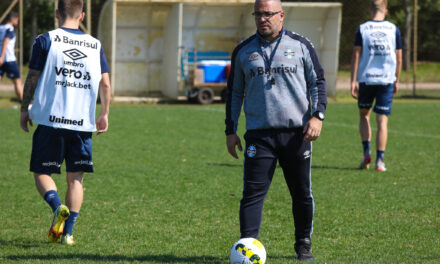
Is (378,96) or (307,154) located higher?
(378,96)

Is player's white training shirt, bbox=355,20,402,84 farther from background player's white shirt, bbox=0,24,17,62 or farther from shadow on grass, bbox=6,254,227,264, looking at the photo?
background player's white shirt, bbox=0,24,17,62

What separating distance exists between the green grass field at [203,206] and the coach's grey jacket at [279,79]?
3.43ft

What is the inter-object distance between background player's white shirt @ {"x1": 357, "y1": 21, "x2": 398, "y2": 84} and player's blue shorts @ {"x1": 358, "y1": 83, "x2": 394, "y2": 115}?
86mm

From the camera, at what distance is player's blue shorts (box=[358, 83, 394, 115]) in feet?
30.8

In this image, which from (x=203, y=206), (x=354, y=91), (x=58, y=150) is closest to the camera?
(x=58, y=150)

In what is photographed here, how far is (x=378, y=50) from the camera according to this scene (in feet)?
31.0

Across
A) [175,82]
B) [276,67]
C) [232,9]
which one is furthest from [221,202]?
[232,9]

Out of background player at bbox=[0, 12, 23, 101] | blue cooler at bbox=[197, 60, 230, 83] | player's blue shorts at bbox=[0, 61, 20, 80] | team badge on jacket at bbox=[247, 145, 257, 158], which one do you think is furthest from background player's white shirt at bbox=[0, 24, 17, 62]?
team badge on jacket at bbox=[247, 145, 257, 158]

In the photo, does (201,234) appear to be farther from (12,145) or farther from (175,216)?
(12,145)

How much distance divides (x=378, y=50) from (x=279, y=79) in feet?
16.7

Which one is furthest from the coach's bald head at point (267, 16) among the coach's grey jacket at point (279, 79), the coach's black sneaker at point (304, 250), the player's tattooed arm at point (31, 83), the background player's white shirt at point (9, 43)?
the background player's white shirt at point (9, 43)

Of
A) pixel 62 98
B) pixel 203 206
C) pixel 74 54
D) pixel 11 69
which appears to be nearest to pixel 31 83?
pixel 62 98

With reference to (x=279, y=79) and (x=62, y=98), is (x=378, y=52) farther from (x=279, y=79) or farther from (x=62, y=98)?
(x=62, y=98)

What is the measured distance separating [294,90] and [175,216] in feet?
7.79
